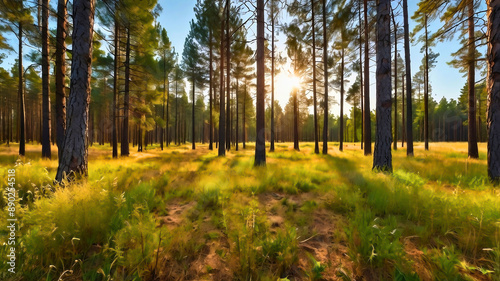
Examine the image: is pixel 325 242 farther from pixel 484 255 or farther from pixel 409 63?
pixel 409 63

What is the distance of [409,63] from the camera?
1091 centimetres

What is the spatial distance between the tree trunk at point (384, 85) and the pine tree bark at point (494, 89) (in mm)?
1953

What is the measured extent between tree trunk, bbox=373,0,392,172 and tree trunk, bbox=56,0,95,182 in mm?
7925

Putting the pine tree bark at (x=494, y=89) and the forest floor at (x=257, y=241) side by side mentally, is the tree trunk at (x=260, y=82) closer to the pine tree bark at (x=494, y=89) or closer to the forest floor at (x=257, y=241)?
the forest floor at (x=257, y=241)

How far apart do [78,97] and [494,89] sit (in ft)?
31.9

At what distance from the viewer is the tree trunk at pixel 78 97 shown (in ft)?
12.1

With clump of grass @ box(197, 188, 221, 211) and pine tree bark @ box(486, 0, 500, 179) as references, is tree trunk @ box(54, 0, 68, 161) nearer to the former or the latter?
clump of grass @ box(197, 188, 221, 211)

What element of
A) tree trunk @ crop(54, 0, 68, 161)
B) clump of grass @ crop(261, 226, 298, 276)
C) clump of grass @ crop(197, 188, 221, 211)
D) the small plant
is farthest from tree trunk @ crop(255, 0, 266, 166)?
tree trunk @ crop(54, 0, 68, 161)

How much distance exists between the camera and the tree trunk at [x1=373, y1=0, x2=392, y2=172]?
542cm

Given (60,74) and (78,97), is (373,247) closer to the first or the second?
(78,97)

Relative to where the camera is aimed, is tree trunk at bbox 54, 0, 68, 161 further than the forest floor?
Yes

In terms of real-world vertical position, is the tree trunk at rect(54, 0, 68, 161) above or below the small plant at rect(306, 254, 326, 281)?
above

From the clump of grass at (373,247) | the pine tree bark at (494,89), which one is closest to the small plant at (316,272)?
the clump of grass at (373,247)

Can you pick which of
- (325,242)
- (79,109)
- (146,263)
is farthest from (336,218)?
(79,109)
